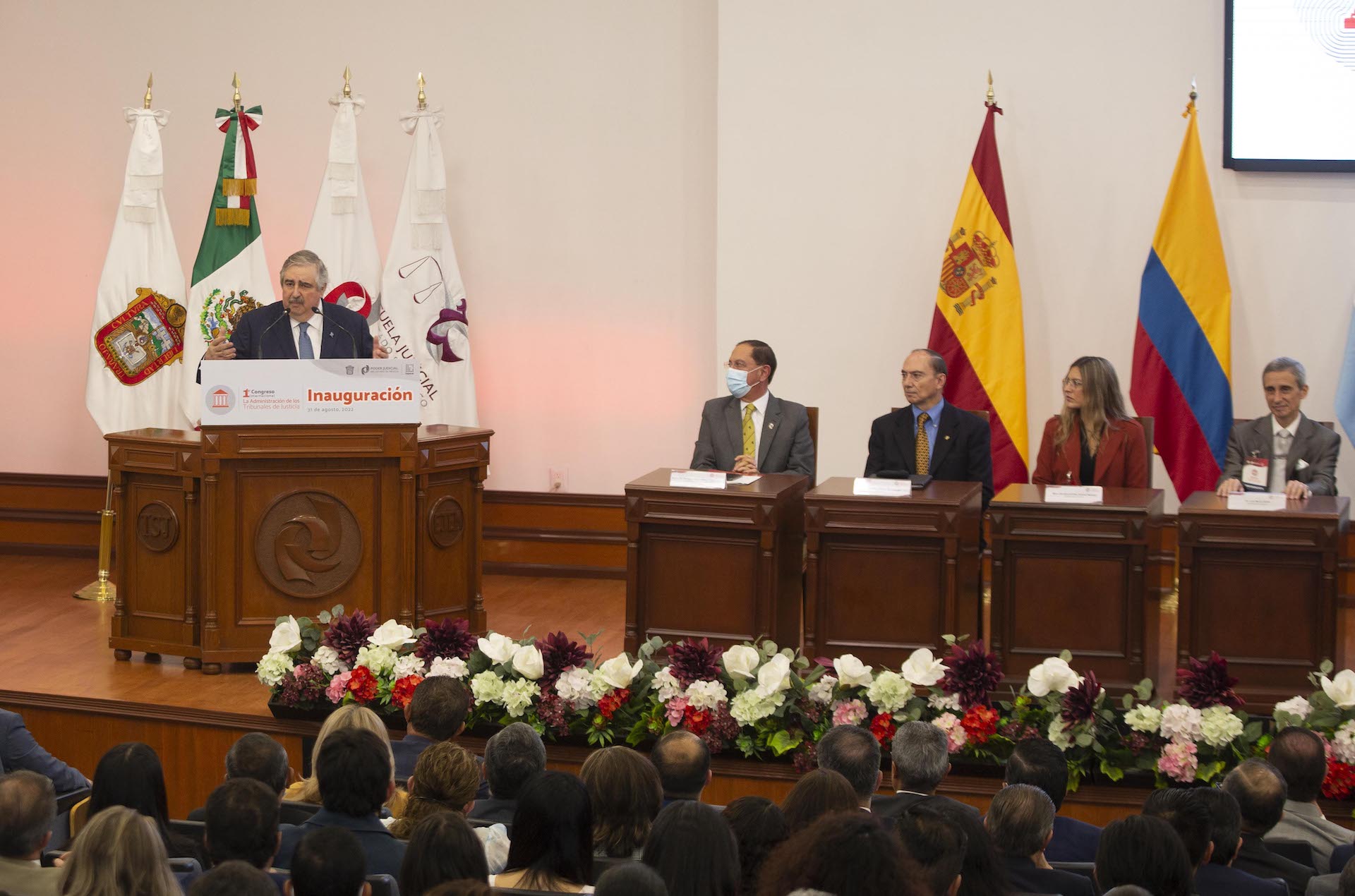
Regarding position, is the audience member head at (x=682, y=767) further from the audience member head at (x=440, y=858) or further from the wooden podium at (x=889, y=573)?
the wooden podium at (x=889, y=573)

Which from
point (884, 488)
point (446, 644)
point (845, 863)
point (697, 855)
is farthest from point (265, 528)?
point (845, 863)

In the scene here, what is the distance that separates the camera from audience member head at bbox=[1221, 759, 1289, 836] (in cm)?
324

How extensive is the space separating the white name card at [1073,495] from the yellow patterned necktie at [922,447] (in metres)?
0.73

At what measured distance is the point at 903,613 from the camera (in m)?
5.11

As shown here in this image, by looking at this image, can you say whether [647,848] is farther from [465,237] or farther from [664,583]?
[465,237]

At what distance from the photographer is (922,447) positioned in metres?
5.86

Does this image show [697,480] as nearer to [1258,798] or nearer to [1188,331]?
[1258,798]

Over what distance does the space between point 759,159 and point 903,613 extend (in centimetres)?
312

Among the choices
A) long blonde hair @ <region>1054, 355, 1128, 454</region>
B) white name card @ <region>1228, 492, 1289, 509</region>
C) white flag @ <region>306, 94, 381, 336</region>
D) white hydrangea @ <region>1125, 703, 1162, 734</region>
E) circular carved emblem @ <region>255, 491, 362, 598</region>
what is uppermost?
white flag @ <region>306, 94, 381, 336</region>

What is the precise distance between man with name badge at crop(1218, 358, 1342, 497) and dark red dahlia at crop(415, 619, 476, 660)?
2814 millimetres

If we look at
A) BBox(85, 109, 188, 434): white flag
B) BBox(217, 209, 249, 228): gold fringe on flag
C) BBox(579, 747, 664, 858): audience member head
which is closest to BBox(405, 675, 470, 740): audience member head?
BBox(579, 747, 664, 858): audience member head

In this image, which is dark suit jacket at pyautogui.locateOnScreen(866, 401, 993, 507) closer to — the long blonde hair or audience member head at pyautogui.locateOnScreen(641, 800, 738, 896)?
the long blonde hair

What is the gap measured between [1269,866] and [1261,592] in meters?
1.87

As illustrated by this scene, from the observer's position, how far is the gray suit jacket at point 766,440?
19.5ft
